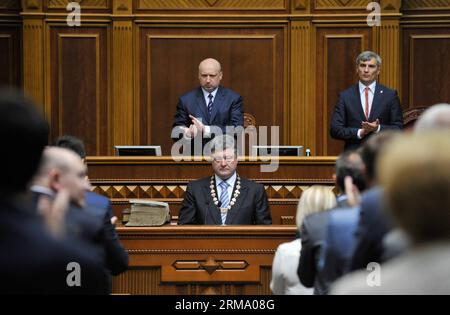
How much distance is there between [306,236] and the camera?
13.6ft

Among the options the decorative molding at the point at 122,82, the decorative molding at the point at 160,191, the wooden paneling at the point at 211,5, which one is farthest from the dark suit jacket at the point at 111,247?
the wooden paneling at the point at 211,5

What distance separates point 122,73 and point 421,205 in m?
9.48

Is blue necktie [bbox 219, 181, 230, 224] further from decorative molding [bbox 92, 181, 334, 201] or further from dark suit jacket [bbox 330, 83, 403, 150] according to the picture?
dark suit jacket [bbox 330, 83, 403, 150]

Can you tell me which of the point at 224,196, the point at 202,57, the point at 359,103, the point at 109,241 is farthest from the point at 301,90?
the point at 109,241

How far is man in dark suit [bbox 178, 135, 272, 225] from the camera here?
738 cm

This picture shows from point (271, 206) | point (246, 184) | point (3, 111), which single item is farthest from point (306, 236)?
point (271, 206)

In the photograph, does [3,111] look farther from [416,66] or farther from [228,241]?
[416,66]

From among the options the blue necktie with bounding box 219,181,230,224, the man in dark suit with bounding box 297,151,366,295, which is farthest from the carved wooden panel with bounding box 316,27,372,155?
the man in dark suit with bounding box 297,151,366,295

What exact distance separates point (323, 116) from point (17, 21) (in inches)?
149

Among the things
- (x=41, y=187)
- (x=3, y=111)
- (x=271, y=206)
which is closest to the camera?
(x=3, y=111)

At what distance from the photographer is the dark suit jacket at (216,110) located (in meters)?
9.40

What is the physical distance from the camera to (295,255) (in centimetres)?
459

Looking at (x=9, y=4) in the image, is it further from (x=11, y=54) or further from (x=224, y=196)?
(x=224, y=196)

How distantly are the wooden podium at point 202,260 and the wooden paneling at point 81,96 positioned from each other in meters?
5.08
